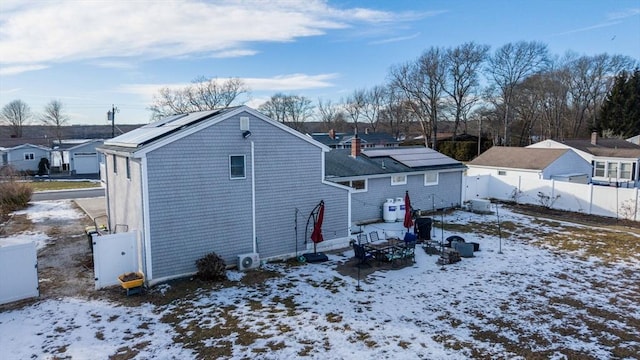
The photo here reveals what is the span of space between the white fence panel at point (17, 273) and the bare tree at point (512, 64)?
50.6 metres

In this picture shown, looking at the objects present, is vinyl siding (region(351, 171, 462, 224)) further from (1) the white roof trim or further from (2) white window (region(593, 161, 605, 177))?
(2) white window (region(593, 161, 605, 177))

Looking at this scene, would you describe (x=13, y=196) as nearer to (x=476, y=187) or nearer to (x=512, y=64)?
(x=476, y=187)

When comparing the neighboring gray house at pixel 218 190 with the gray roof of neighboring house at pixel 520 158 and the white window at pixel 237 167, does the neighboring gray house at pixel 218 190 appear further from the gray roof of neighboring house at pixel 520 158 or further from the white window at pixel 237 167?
the gray roof of neighboring house at pixel 520 158

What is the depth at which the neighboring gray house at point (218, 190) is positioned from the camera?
11008mm

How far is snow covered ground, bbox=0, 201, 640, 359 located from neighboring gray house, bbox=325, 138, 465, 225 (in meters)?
6.35

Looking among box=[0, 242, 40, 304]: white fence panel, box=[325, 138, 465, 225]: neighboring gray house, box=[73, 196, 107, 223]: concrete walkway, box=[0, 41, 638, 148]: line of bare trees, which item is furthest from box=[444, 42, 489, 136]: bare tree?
box=[0, 242, 40, 304]: white fence panel

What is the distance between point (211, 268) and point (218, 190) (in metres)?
2.32

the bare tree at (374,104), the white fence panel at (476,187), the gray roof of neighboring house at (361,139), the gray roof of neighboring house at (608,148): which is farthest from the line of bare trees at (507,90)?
the white fence panel at (476,187)

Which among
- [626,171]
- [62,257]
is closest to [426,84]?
[626,171]

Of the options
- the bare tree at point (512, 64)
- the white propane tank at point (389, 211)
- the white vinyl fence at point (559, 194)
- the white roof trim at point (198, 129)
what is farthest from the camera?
the bare tree at point (512, 64)

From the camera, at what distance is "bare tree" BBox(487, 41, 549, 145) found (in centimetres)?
5022

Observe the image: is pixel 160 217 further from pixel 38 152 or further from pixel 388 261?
pixel 38 152

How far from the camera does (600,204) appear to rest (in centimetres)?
2031

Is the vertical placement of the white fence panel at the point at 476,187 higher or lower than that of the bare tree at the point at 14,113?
lower
